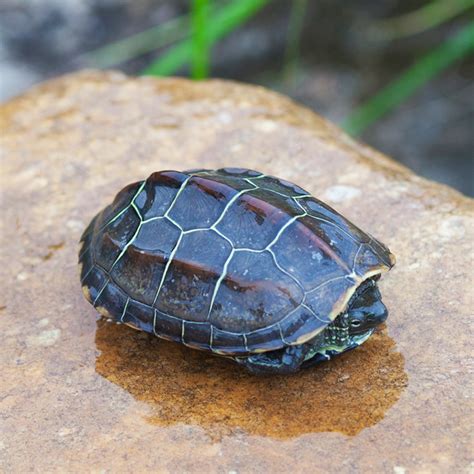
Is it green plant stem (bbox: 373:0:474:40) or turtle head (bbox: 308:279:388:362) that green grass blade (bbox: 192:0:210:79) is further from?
green plant stem (bbox: 373:0:474:40)

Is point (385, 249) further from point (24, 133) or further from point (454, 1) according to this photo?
point (454, 1)

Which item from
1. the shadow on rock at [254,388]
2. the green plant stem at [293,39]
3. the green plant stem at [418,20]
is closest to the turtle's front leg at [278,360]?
the shadow on rock at [254,388]

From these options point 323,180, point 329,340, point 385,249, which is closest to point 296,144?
point 323,180

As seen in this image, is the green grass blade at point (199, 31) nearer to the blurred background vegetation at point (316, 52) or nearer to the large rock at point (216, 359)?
the large rock at point (216, 359)

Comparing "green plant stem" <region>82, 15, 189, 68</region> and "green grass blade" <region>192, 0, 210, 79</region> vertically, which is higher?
"green grass blade" <region>192, 0, 210, 79</region>

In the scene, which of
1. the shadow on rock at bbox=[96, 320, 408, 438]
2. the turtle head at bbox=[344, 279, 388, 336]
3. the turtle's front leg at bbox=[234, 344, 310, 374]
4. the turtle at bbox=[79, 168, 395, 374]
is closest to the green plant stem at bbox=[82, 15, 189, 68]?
the turtle at bbox=[79, 168, 395, 374]
